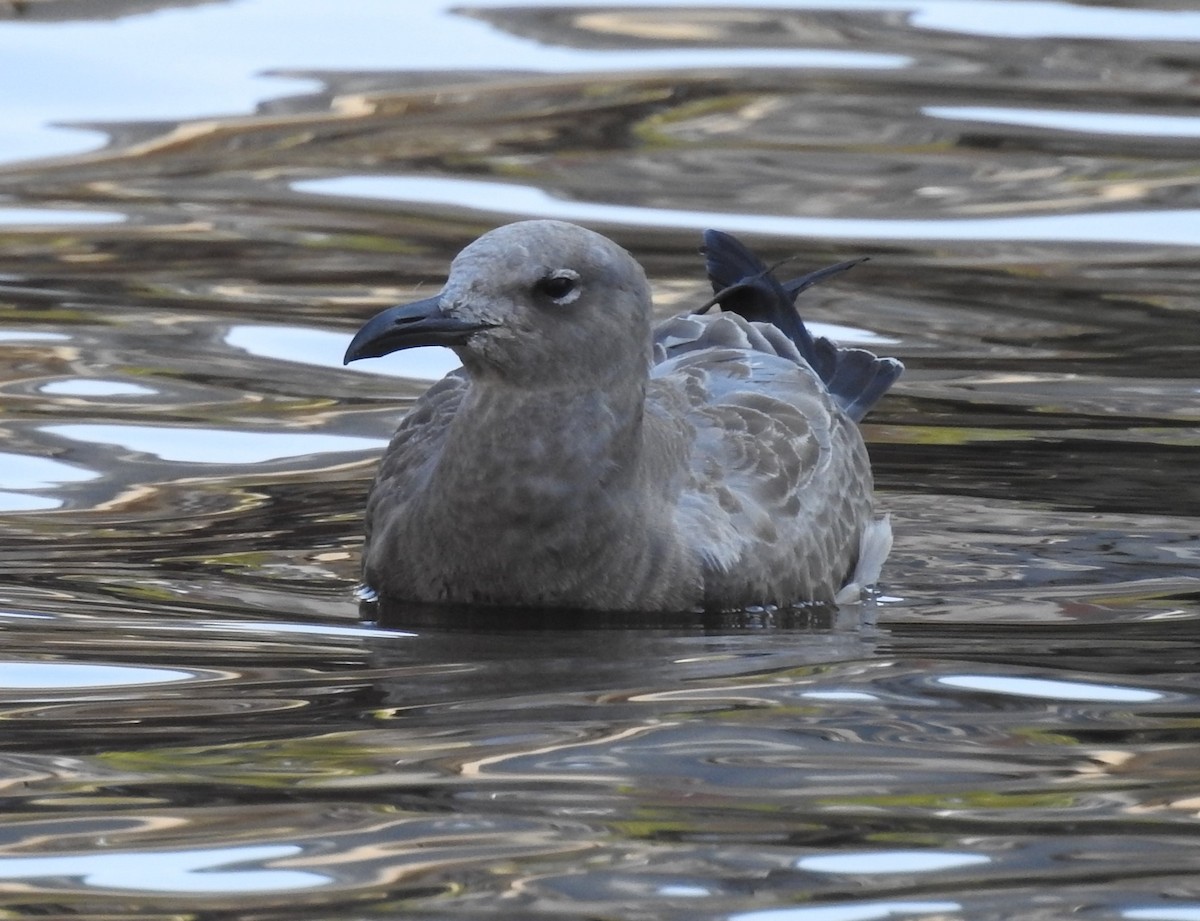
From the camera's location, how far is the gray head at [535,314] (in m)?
6.11

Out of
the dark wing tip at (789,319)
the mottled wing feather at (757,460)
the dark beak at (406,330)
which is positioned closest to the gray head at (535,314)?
the dark beak at (406,330)

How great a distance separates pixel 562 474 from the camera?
6.46 m

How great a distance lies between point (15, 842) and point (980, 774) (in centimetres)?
178

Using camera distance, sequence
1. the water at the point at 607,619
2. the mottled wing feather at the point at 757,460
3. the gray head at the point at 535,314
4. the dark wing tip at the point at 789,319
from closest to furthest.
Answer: the water at the point at 607,619, the gray head at the point at 535,314, the mottled wing feather at the point at 757,460, the dark wing tip at the point at 789,319

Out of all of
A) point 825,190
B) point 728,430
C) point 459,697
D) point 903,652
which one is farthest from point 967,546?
point 825,190

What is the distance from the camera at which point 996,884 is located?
4.12 meters

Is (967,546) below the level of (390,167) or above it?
below

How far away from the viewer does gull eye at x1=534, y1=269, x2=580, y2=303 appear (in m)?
6.33

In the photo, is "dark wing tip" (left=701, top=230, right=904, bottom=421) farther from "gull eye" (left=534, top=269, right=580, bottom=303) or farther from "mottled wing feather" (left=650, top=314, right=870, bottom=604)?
"gull eye" (left=534, top=269, right=580, bottom=303)

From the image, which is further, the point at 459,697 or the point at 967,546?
the point at 967,546

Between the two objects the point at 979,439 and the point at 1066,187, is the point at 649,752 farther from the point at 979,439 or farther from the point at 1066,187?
the point at 1066,187

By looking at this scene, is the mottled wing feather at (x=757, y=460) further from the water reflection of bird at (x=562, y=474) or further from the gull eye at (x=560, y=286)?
the gull eye at (x=560, y=286)

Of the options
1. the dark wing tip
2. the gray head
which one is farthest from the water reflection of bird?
the dark wing tip

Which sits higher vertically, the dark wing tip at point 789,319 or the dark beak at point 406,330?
the dark beak at point 406,330
